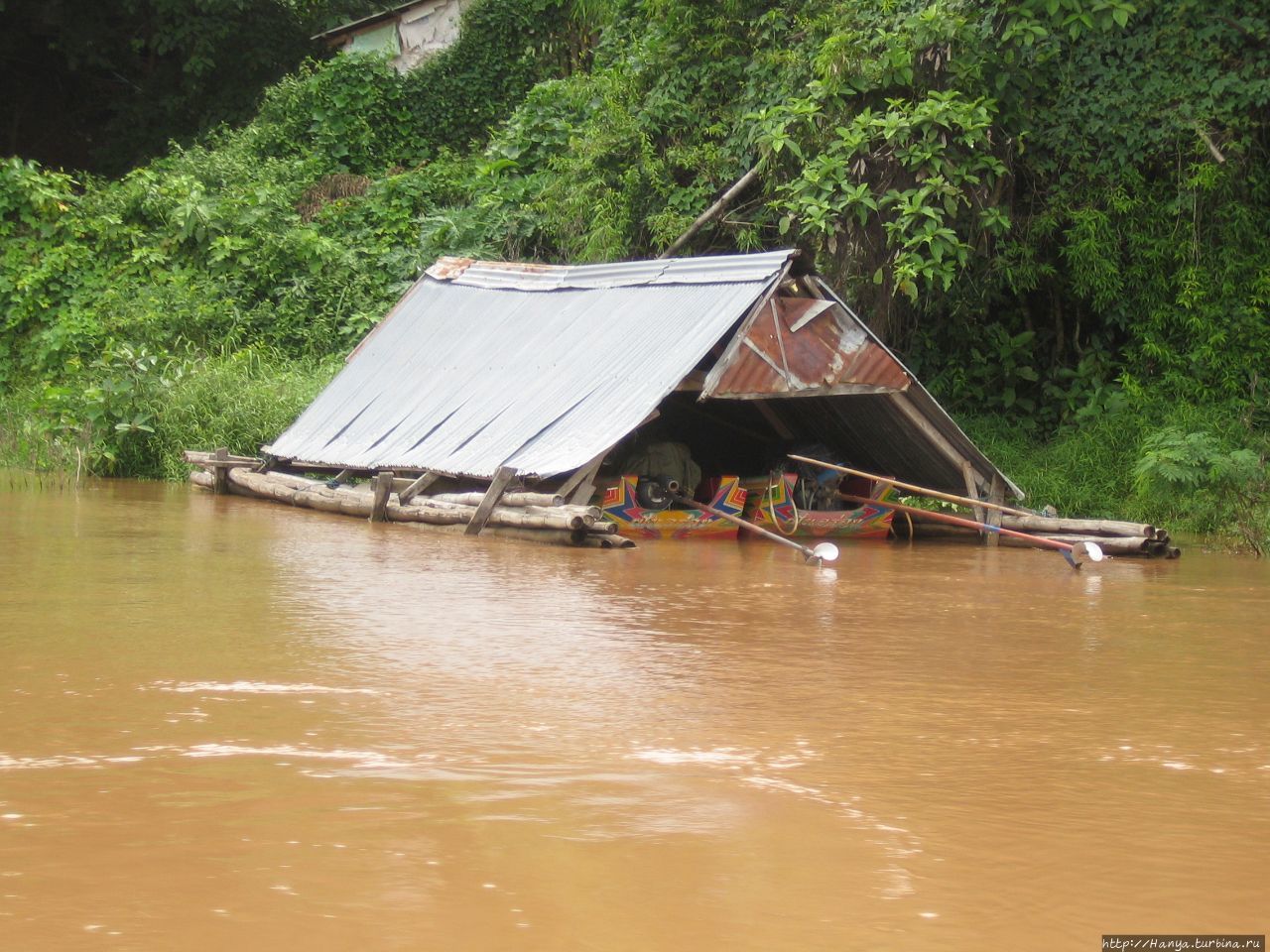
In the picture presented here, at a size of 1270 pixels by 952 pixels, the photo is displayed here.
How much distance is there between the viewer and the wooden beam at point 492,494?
948cm

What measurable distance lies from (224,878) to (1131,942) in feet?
5.94

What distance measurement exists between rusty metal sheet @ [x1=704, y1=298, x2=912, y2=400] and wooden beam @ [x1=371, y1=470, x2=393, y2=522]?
7.79 ft

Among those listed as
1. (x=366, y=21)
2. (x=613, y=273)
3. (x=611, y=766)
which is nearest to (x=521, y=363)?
(x=613, y=273)

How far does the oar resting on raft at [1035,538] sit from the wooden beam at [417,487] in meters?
3.01

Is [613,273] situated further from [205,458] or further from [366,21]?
[366,21]

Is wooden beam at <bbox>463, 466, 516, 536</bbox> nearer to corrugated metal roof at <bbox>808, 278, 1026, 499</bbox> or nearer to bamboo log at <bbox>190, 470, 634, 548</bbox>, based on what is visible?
bamboo log at <bbox>190, 470, 634, 548</bbox>

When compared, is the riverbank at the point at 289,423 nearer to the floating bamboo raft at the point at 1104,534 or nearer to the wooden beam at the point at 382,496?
the floating bamboo raft at the point at 1104,534

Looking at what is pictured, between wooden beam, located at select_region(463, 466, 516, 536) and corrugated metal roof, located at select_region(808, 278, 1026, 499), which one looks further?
corrugated metal roof, located at select_region(808, 278, 1026, 499)

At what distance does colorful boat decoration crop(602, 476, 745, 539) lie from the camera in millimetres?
10250

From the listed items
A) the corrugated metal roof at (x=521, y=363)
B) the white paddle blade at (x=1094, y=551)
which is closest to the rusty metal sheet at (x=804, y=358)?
the corrugated metal roof at (x=521, y=363)

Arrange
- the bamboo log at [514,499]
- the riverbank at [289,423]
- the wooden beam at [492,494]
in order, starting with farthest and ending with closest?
the riverbank at [289,423] → the wooden beam at [492,494] → the bamboo log at [514,499]

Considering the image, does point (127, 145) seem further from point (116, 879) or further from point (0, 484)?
point (116, 879)

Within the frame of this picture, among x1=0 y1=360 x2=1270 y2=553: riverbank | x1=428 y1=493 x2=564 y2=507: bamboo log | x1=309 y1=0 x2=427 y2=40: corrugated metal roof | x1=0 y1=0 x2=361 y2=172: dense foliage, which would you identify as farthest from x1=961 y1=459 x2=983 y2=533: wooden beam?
x1=0 y1=0 x2=361 y2=172: dense foliage

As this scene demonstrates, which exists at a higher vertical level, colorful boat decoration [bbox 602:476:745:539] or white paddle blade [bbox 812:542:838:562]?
colorful boat decoration [bbox 602:476:745:539]
